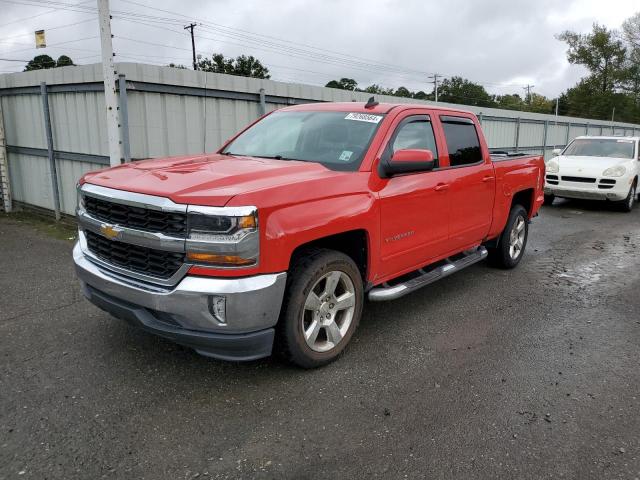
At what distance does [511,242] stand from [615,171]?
6.32 m

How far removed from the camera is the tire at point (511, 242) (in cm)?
621

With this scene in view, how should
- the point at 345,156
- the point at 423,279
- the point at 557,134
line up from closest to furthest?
the point at 345,156 < the point at 423,279 < the point at 557,134

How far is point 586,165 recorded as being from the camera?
11422 mm

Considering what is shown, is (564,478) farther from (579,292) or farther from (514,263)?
(514,263)

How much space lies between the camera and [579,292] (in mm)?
5648

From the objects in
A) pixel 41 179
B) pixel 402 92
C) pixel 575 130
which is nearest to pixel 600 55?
pixel 402 92

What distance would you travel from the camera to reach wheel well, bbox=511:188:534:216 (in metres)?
6.41

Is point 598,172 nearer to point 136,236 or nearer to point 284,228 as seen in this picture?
point 284,228

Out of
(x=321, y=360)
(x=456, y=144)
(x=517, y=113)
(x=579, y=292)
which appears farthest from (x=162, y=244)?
(x=517, y=113)

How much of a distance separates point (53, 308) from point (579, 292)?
211 inches

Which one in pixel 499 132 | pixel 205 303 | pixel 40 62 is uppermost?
pixel 40 62

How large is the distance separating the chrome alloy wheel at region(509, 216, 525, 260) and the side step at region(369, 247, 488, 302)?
83cm

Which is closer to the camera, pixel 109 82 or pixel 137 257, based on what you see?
pixel 137 257

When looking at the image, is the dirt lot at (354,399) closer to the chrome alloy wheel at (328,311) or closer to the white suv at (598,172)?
the chrome alloy wheel at (328,311)
